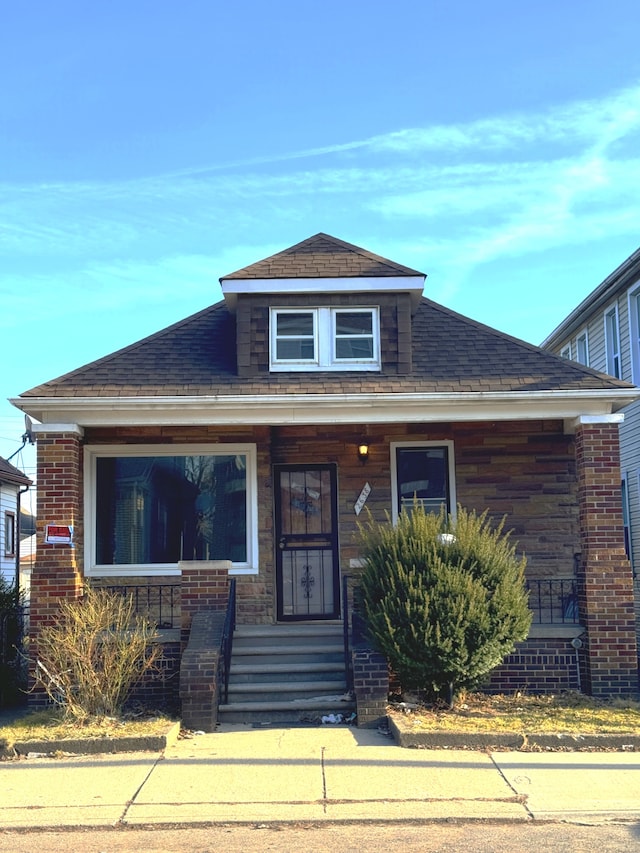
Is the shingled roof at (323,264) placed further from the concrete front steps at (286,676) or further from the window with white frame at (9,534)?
the window with white frame at (9,534)

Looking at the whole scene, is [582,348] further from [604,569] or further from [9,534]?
[9,534]

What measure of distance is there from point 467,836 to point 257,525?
6.58 metres

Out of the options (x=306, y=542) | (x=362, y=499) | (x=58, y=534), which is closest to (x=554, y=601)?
(x=362, y=499)

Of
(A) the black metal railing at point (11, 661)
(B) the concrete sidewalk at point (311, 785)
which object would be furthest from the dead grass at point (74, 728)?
(A) the black metal railing at point (11, 661)

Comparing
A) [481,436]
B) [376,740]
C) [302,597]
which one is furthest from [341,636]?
[481,436]

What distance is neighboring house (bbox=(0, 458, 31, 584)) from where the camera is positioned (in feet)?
81.4

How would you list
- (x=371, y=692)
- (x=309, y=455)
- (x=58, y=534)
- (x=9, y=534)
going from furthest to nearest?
1. (x=9, y=534)
2. (x=309, y=455)
3. (x=58, y=534)
4. (x=371, y=692)

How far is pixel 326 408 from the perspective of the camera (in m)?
11.2

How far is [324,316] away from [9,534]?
1657 cm

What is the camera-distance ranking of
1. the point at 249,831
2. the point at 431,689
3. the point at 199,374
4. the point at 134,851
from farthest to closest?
the point at 199,374 < the point at 431,689 < the point at 249,831 < the point at 134,851

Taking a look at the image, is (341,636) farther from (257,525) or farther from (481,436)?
(481,436)

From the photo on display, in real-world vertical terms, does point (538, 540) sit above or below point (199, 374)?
below

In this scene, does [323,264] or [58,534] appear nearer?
[58,534]

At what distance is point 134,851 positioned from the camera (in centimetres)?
595
